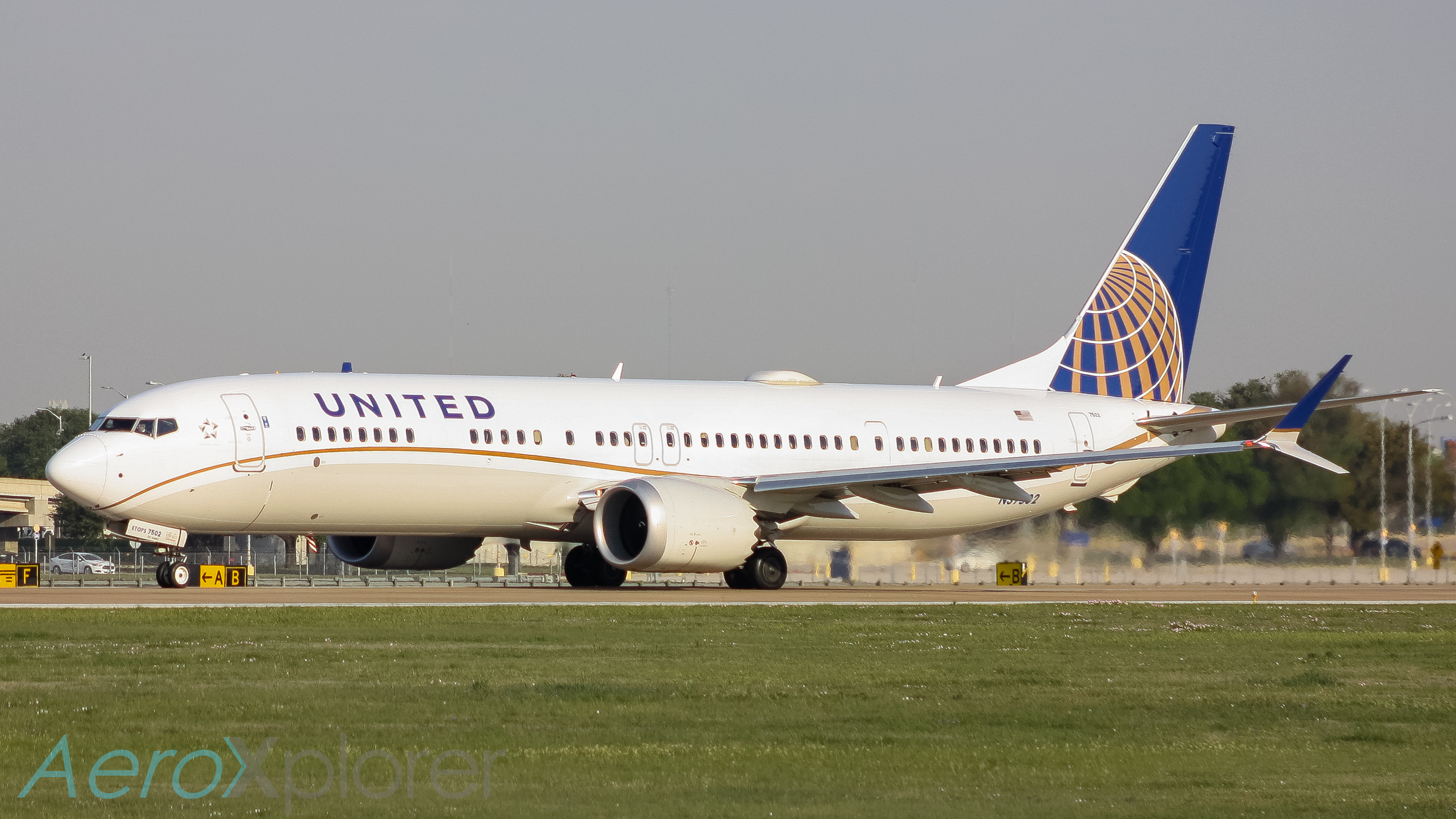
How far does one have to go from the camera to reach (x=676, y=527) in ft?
94.3

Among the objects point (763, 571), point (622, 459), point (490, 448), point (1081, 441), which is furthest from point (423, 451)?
point (1081, 441)

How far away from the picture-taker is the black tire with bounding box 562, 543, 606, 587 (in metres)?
33.7

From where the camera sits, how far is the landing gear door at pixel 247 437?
92.0ft

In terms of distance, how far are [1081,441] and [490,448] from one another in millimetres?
12936

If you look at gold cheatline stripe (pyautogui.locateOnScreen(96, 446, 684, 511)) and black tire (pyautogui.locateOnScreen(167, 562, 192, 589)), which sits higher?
gold cheatline stripe (pyautogui.locateOnScreen(96, 446, 684, 511))

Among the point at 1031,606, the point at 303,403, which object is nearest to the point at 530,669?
the point at 1031,606

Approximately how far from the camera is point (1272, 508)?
36.5 meters

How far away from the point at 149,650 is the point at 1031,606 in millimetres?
13463

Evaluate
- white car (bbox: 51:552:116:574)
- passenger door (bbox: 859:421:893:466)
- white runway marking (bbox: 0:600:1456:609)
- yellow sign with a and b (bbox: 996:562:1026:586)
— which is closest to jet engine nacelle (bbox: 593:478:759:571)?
white runway marking (bbox: 0:600:1456:609)

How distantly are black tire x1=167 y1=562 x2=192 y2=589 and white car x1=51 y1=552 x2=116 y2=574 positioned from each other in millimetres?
29221

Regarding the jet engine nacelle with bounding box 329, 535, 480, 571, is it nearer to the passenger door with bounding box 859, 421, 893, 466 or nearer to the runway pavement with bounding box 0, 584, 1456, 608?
the runway pavement with bounding box 0, 584, 1456, 608

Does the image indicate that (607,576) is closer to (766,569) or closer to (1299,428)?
(766,569)

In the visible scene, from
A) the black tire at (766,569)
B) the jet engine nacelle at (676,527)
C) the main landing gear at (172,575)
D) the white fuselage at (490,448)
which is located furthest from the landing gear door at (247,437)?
the black tire at (766,569)

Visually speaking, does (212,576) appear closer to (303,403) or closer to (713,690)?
(303,403)
